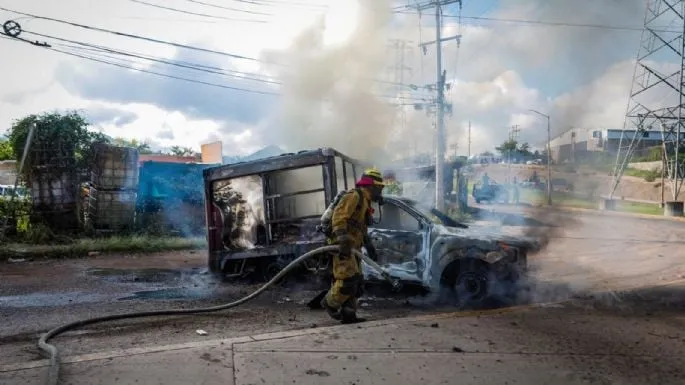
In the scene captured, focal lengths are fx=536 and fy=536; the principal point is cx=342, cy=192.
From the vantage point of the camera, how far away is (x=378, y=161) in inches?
593

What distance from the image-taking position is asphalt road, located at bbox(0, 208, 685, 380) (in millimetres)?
5277

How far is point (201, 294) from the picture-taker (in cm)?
768

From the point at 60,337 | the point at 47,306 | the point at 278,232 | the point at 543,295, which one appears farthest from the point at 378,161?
the point at 60,337

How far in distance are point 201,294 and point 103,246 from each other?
632 cm

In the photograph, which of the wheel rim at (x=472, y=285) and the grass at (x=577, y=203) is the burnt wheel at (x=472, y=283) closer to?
the wheel rim at (x=472, y=285)

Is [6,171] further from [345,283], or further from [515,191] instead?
[345,283]

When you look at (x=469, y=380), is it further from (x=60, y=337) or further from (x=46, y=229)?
(x=46, y=229)

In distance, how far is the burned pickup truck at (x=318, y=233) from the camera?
6609 millimetres

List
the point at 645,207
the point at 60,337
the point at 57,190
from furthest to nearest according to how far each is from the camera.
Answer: the point at 645,207 → the point at 57,190 → the point at 60,337

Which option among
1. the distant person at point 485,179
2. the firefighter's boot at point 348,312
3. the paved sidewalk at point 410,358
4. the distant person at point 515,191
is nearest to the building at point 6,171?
the distant person at point 515,191

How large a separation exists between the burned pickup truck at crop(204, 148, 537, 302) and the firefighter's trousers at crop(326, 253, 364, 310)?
159 centimetres

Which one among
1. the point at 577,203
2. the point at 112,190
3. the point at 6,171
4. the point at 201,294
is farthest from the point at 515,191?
the point at 6,171

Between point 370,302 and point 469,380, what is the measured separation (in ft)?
10.3

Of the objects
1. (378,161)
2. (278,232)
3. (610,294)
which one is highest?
(378,161)
